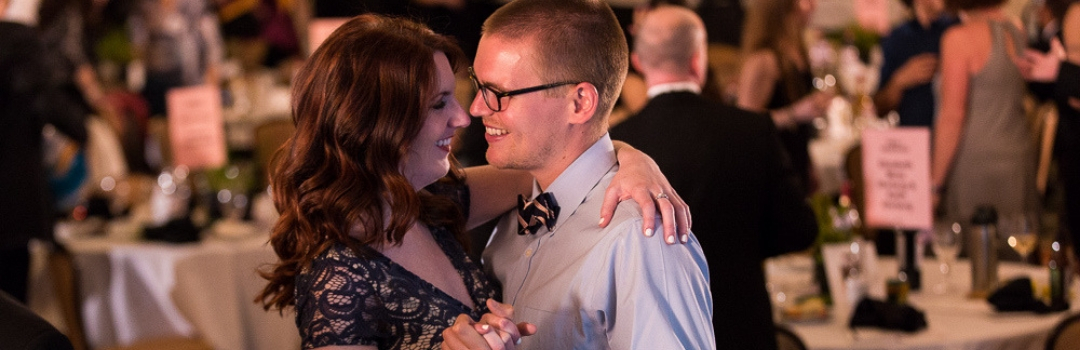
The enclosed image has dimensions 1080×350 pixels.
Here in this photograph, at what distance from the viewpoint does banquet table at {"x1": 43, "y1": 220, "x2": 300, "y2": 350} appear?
12.9ft

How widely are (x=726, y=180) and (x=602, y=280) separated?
3.16 feet

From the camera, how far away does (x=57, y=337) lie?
159 cm

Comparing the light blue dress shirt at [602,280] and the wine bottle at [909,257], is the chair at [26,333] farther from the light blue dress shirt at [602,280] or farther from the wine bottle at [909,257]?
the wine bottle at [909,257]

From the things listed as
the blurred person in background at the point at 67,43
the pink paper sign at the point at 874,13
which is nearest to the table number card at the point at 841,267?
the blurred person in background at the point at 67,43

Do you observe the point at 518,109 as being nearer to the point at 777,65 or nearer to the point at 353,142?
the point at 353,142

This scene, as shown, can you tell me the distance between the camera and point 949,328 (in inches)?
109

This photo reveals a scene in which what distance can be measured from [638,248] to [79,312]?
281cm

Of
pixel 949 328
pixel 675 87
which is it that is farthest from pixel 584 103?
pixel 949 328

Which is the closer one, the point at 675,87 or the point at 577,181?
the point at 577,181

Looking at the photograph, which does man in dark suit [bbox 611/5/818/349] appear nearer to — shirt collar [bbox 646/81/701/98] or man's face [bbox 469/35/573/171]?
shirt collar [bbox 646/81/701/98]

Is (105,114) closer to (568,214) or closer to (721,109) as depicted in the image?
(721,109)

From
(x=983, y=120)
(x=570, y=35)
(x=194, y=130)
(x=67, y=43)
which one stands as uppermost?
(x=570, y=35)

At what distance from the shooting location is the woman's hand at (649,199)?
1562 millimetres

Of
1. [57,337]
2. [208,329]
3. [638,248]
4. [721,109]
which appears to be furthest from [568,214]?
[208,329]
